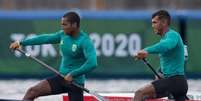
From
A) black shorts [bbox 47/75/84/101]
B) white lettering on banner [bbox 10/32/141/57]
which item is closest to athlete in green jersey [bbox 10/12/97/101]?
black shorts [bbox 47/75/84/101]

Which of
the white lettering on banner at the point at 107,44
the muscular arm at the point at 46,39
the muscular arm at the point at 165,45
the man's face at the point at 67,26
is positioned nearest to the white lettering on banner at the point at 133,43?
the white lettering on banner at the point at 107,44

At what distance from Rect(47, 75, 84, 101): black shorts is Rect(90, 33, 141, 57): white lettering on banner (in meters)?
9.01

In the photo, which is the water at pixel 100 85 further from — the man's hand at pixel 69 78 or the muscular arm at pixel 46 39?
the man's hand at pixel 69 78

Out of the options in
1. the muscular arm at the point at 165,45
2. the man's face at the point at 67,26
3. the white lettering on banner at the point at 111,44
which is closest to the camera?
the muscular arm at the point at 165,45

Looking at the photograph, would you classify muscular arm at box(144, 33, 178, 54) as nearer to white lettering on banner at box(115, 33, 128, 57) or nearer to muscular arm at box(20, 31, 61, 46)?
muscular arm at box(20, 31, 61, 46)

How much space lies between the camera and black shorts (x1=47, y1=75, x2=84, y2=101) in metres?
A: 12.7

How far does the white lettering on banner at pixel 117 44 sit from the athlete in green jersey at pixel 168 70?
9312 millimetres

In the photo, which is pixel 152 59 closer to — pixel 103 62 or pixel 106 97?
pixel 103 62

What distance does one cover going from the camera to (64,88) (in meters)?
12.8

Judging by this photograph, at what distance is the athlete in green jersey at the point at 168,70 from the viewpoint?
1222cm

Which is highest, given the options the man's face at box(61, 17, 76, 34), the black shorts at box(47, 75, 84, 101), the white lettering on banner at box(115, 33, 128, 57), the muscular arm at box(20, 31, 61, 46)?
the man's face at box(61, 17, 76, 34)

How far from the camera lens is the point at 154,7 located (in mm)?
27031

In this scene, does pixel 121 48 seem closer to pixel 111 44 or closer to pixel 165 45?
pixel 111 44

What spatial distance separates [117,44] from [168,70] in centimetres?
951
